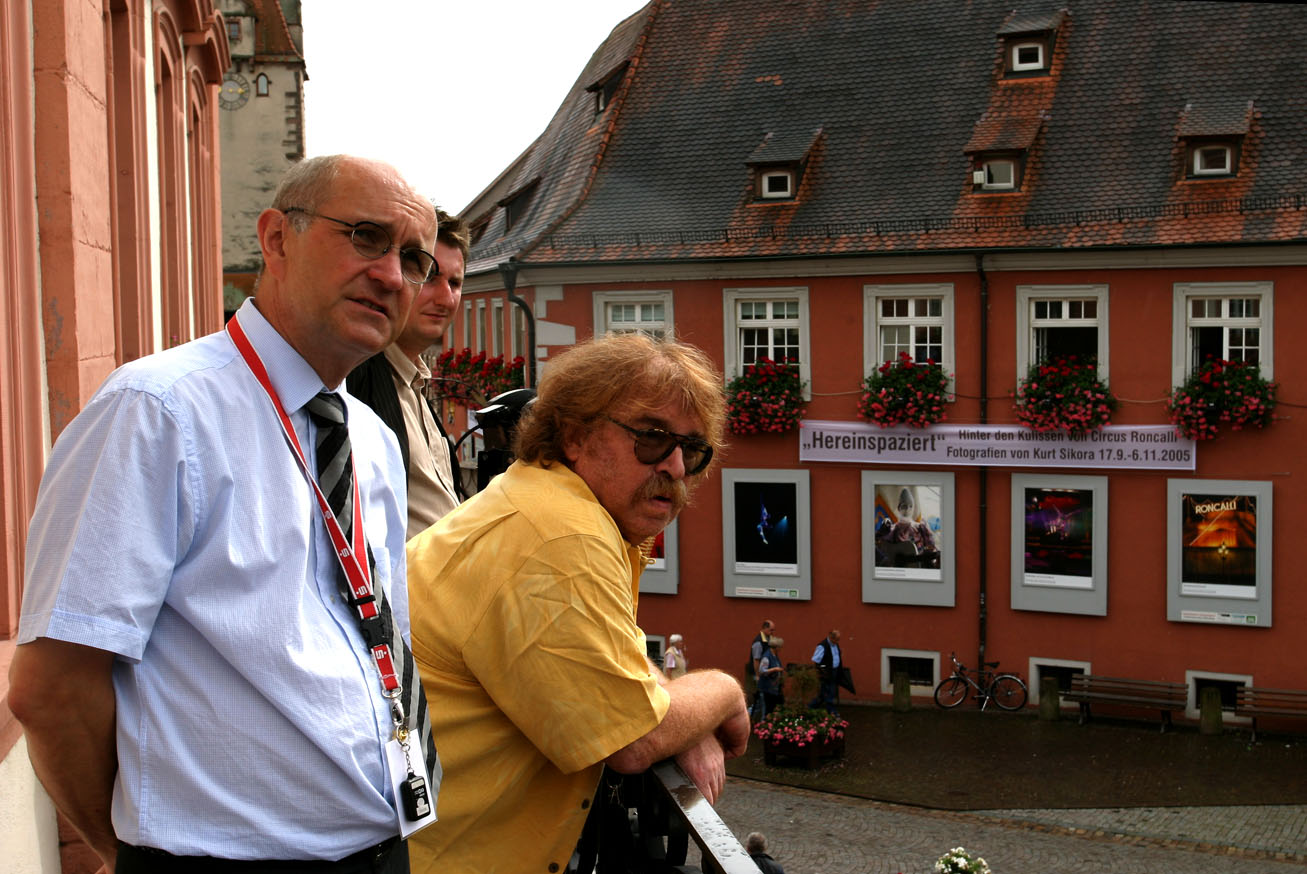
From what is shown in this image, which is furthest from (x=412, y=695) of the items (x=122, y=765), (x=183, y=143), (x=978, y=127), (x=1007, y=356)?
(x=978, y=127)

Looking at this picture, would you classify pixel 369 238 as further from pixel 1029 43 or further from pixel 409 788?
pixel 1029 43

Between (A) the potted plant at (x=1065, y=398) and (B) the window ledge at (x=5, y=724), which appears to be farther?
(A) the potted plant at (x=1065, y=398)

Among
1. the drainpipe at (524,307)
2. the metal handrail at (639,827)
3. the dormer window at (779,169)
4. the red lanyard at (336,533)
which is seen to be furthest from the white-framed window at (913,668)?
the red lanyard at (336,533)

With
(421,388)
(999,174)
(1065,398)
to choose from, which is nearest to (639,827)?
(421,388)

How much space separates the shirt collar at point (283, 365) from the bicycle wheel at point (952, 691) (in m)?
21.0

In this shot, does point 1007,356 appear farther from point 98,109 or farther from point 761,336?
point 98,109

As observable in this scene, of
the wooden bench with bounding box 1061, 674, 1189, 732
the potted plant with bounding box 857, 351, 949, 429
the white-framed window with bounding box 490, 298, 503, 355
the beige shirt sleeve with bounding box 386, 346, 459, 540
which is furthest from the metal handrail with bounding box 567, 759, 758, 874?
the white-framed window with bounding box 490, 298, 503, 355

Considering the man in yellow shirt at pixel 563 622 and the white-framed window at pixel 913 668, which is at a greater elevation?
the man in yellow shirt at pixel 563 622

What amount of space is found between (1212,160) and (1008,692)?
8.61 meters

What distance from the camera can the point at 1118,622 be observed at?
21.2 metres

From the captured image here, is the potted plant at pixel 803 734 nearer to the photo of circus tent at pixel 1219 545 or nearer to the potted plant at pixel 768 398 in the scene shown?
the potted plant at pixel 768 398

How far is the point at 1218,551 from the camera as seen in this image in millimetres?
20500

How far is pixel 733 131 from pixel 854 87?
2.24m

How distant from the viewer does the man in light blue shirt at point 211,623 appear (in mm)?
1685
